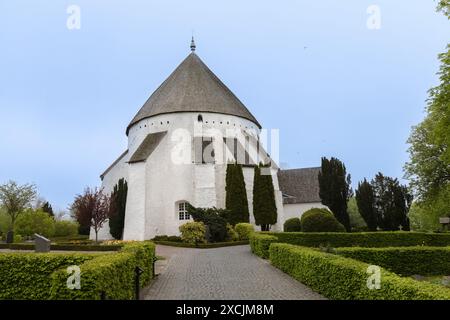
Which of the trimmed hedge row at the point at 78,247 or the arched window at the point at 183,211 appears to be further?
the arched window at the point at 183,211

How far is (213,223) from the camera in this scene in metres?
24.2

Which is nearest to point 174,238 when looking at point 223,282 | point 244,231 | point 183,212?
point 183,212

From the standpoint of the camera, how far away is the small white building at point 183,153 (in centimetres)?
3022

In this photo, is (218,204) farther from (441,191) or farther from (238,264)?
(441,191)

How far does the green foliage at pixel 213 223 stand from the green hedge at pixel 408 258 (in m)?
11.2

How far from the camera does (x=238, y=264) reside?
1472 centimetres

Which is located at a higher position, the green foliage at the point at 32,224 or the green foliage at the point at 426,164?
the green foliage at the point at 426,164

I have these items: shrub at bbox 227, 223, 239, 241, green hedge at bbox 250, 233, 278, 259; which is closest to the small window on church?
shrub at bbox 227, 223, 239, 241

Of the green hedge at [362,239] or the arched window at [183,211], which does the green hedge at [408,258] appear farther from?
the arched window at [183,211]

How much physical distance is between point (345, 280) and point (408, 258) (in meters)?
7.81

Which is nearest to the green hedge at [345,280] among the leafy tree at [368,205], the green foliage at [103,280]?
the green foliage at [103,280]

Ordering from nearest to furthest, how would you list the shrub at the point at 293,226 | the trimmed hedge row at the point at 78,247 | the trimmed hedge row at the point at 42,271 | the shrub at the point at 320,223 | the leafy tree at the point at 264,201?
the trimmed hedge row at the point at 42,271, the trimmed hedge row at the point at 78,247, the shrub at the point at 320,223, the leafy tree at the point at 264,201, the shrub at the point at 293,226

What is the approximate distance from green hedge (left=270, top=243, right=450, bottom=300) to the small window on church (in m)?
17.7

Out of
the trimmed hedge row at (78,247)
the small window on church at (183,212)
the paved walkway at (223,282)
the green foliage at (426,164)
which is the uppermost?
the green foliage at (426,164)
